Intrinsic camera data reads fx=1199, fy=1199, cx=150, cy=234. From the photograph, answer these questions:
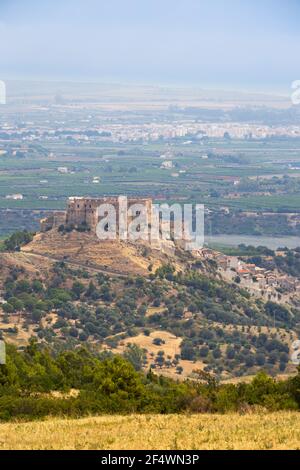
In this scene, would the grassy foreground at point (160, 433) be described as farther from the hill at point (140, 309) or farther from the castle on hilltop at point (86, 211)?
the castle on hilltop at point (86, 211)

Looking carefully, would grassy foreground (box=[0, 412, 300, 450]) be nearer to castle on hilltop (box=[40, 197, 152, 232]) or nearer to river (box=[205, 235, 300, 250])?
castle on hilltop (box=[40, 197, 152, 232])

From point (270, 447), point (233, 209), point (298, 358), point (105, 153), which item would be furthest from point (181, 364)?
point (105, 153)

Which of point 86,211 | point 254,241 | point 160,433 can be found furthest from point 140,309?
point 254,241

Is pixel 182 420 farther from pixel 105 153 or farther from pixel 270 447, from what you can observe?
pixel 105 153

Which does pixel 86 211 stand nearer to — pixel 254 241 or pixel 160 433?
pixel 160 433

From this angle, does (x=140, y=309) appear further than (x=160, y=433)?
Yes

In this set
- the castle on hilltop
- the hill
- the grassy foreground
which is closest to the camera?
the grassy foreground

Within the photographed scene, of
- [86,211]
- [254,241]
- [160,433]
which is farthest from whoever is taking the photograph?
[254,241]

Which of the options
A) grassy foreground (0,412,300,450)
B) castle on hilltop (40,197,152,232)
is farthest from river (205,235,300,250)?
grassy foreground (0,412,300,450)

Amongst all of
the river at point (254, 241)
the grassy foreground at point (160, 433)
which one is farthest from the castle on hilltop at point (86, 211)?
the river at point (254, 241)
